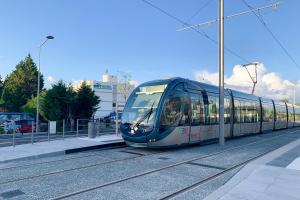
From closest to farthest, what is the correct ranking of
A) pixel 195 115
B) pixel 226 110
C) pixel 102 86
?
pixel 195 115 < pixel 226 110 < pixel 102 86

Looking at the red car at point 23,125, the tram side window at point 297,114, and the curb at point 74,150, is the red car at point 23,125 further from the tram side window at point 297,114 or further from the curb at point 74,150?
the tram side window at point 297,114

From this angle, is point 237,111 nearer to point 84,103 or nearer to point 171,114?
point 171,114

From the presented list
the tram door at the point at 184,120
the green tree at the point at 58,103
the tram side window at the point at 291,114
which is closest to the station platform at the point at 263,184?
the tram door at the point at 184,120

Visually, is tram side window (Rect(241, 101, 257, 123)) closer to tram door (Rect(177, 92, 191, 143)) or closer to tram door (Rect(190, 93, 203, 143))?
tram door (Rect(190, 93, 203, 143))

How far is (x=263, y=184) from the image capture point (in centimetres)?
664

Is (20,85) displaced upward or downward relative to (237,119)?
upward

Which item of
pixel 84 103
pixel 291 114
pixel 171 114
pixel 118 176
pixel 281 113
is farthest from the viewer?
pixel 291 114

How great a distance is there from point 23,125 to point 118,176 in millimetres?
22011

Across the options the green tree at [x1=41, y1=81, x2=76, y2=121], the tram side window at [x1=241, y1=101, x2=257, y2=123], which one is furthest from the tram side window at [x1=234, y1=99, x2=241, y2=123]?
the green tree at [x1=41, y1=81, x2=76, y2=121]

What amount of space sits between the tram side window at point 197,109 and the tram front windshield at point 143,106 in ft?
6.85

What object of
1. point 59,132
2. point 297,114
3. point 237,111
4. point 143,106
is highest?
point 143,106

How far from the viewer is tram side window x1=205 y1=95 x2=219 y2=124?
1467 cm

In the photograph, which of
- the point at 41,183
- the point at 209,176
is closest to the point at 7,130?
the point at 41,183

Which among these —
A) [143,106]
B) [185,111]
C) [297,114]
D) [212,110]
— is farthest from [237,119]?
[297,114]
